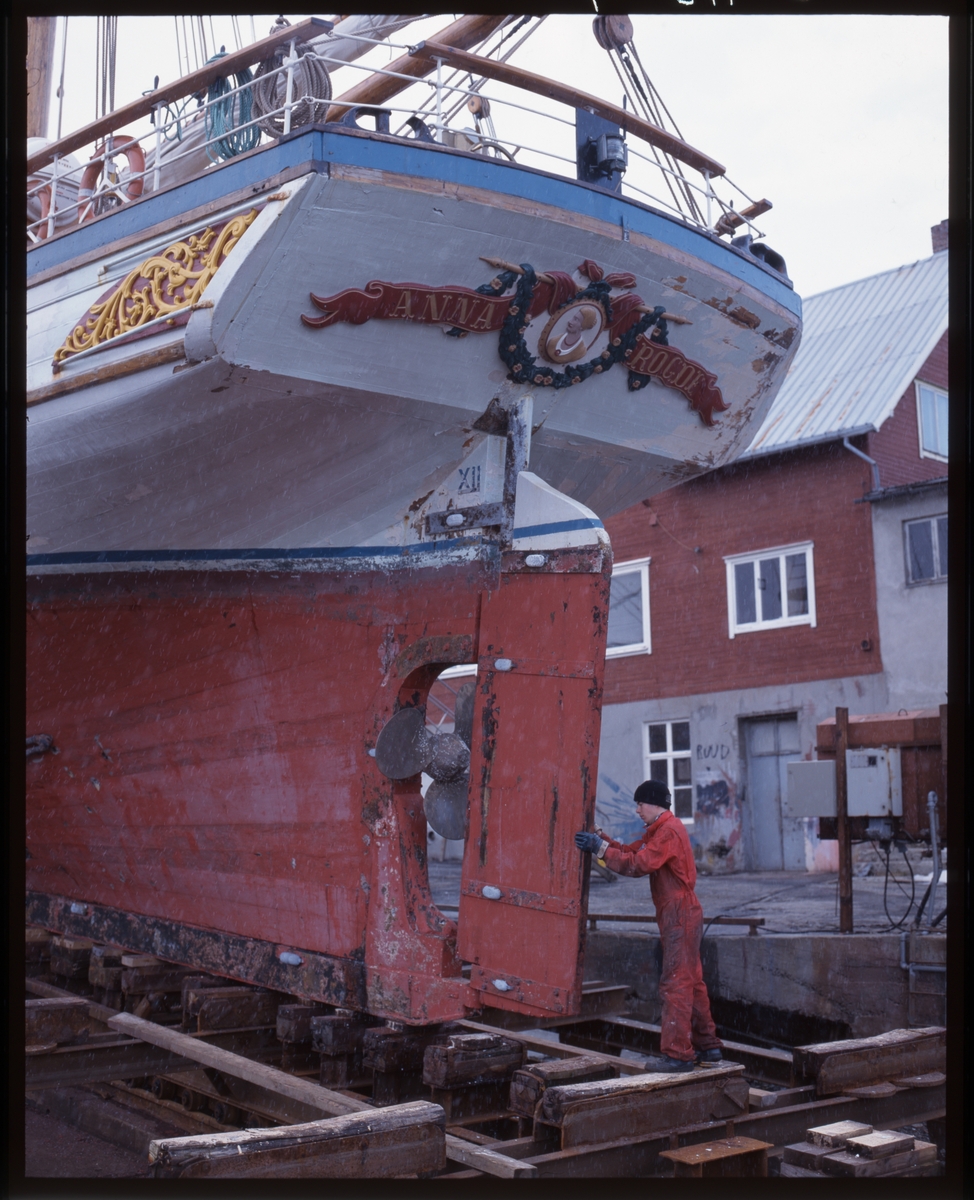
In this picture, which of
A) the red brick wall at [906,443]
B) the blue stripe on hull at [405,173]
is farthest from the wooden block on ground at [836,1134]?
the red brick wall at [906,443]

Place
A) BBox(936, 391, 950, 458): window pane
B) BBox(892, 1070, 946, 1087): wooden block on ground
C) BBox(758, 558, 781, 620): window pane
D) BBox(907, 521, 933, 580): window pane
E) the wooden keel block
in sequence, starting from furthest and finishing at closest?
BBox(936, 391, 950, 458): window pane → BBox(758, 558, 781, 620): window pane → BBox(907, 521, 933, 580): window pane → BBox(892, 1070, 946, 1087): wooden block on ground → the wooden keel block

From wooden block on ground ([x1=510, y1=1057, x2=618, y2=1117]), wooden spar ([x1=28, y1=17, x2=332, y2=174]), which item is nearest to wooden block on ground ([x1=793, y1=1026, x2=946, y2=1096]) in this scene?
wooden block on ground ([x1=510, y1=1057, x2=618, y2=1117])

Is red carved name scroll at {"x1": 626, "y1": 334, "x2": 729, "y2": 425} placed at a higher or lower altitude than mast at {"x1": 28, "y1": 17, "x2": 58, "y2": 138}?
lower

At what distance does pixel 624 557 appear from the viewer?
59.6 ft

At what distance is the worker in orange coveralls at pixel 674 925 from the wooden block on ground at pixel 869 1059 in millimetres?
389

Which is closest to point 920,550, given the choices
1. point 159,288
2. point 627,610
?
point 627,610

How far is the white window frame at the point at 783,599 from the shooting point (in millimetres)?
15688

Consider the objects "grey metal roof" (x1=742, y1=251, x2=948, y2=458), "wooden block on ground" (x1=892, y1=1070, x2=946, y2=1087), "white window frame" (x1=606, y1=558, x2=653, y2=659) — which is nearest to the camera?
"wooden block on ground" (x1=892, y1=1070, x2=946, y2=1087)

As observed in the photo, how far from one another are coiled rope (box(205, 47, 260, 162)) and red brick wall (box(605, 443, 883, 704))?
1086cm

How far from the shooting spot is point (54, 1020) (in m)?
5.52

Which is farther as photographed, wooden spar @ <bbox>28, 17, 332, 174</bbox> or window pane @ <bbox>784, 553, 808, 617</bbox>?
window pane @ <bbox>784, 553, 808, 617</bbox>

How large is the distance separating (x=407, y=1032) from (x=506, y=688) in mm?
1544

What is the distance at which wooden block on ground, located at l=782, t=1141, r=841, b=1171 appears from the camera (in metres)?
4.00

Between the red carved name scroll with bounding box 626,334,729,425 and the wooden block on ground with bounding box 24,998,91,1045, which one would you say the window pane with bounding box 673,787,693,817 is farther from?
the wooden block on ground with bounding box 24,998,91,1045
